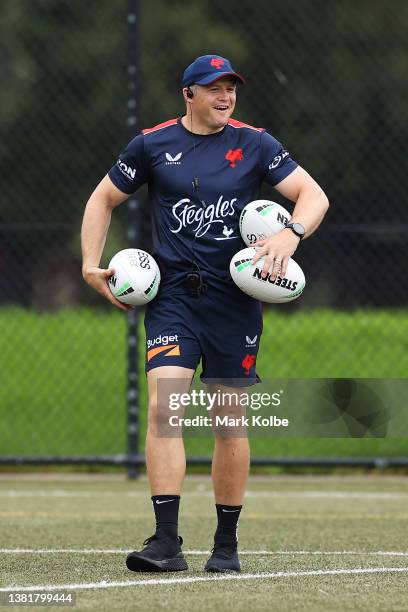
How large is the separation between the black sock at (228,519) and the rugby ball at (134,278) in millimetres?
890

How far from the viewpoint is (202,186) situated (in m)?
5.77

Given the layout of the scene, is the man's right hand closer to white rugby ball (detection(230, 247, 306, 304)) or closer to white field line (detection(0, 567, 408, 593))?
white rugby ball (detection(230, 247, 306, 304))

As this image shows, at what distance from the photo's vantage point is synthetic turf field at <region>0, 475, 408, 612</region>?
16.2 feet

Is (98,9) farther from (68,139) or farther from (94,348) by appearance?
(94,348)

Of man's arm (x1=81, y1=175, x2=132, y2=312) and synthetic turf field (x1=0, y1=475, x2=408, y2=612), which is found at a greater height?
man's arm (x1=81, y1=175, x2=132, y2=312)

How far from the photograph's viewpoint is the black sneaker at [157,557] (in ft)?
18.2

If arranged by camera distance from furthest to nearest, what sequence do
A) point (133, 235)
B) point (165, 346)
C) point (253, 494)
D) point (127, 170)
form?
point (133, 235) → point (253, 494) → point (127, 170) → point (165, 346)

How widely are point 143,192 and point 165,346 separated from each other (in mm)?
6274

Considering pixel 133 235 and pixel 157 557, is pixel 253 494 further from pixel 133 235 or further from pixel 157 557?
pixel 157 557

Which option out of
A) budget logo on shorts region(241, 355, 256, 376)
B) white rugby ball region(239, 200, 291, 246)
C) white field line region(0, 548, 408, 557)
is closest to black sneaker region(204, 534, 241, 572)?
white field line region(0, 548, 408, 557)

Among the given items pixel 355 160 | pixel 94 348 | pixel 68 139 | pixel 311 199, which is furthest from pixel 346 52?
pixel 311 199

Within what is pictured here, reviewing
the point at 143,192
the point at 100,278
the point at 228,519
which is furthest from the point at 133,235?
the point at 228,519

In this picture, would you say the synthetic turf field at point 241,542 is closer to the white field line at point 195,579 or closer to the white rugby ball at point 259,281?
the white field line at point 195,579

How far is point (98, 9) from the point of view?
77.3 ft
